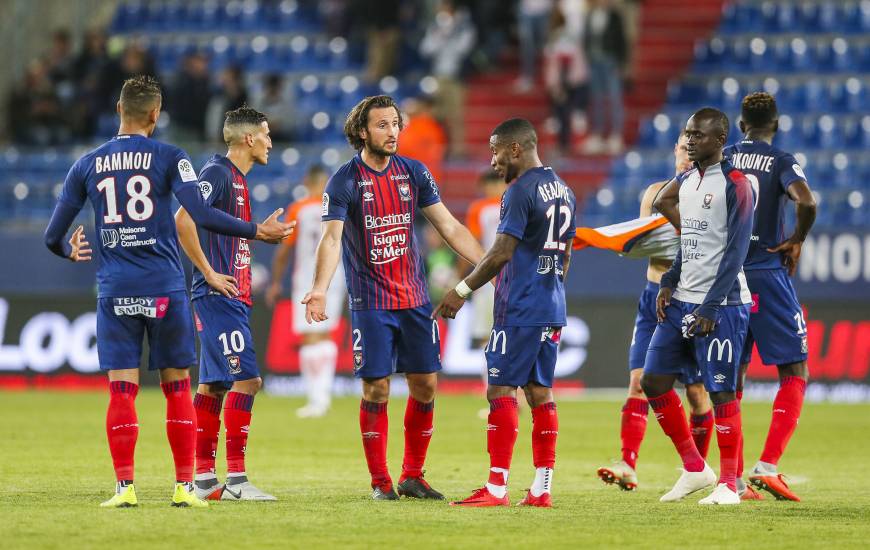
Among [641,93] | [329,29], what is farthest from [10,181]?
[641,93]

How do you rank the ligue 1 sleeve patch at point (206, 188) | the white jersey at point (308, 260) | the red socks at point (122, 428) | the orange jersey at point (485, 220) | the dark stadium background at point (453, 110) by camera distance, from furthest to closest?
1. the dark stadium background at point (453, 110)
2. the orange jersey at point (485, 220)
3. the white jersey at point (308, 260)
4. the ligue 1 sleeve patch at point (206, 188)
5. the red socks at point (122, 428)

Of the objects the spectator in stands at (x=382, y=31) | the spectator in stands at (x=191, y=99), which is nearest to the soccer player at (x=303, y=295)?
the spectator in stands at (x=191, y=99)

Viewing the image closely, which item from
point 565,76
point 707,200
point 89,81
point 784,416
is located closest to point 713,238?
point 707,200

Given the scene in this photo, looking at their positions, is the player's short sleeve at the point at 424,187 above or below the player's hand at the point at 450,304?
above

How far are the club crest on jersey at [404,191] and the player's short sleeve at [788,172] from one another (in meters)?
2.42

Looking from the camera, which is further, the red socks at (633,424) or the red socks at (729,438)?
the red socks at (633,424)

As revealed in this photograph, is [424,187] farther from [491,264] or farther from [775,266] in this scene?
[775,266]

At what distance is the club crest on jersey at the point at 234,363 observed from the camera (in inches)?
362

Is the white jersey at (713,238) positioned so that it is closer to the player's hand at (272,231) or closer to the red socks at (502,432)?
the red socks at (502,432)

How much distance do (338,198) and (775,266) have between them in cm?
289

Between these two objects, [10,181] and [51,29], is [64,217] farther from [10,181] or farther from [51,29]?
[51,29]

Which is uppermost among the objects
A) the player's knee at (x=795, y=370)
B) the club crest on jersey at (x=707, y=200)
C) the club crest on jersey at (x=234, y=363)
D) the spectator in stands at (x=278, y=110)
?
the spectator in stands at (x=278, y=110)

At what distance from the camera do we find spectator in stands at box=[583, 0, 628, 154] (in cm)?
2173

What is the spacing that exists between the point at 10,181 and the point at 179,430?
14529 mm
